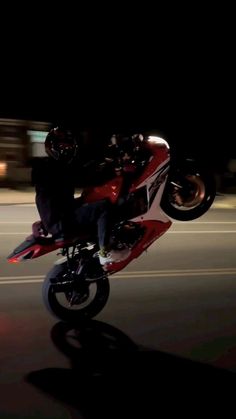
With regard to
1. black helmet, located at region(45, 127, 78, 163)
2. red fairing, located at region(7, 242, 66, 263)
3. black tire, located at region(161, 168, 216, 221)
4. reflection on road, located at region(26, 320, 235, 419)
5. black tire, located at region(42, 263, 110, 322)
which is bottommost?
reflection on road, located at region(26, 320, 235, 419)

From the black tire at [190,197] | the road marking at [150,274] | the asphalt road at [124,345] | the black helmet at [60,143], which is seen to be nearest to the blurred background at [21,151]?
the road marking at [150,274]

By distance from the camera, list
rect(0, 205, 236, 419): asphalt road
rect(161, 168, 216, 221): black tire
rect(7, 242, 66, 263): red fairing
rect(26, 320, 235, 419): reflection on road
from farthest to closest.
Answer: rect(161, 168, 216, 221): black tire < rect(7, 242, 66, 263): red fairing < rect(0, 205, 236, 419): asphalt road < rect(26, 320, 235, 419): reflection on road

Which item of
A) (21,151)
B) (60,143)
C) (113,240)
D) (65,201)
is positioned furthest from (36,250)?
(21,151)

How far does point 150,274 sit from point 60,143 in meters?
3.43

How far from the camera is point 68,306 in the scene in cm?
635

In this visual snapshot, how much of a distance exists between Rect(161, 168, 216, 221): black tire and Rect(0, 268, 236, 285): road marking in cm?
200

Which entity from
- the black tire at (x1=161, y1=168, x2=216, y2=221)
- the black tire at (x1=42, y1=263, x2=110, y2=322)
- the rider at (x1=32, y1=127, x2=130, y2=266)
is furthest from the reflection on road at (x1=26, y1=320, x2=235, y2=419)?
the black tire at (x1=161, y1=168, x2=216, y2=221)

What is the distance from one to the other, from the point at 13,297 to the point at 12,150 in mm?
19350

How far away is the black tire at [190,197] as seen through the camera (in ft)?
21.9

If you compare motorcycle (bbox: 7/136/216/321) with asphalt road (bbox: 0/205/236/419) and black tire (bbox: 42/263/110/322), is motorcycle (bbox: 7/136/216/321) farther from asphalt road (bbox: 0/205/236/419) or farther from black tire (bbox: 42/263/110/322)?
asphalt road (bbox: 0/205/236/419)

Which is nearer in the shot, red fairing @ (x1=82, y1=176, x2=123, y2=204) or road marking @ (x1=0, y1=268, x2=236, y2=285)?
red fairing @ (x1=82, y1=176, x2=123, y2=204)

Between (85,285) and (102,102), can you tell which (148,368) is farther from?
(102,102)

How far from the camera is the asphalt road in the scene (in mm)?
4480

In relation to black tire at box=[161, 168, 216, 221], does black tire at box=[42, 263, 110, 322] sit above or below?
below
